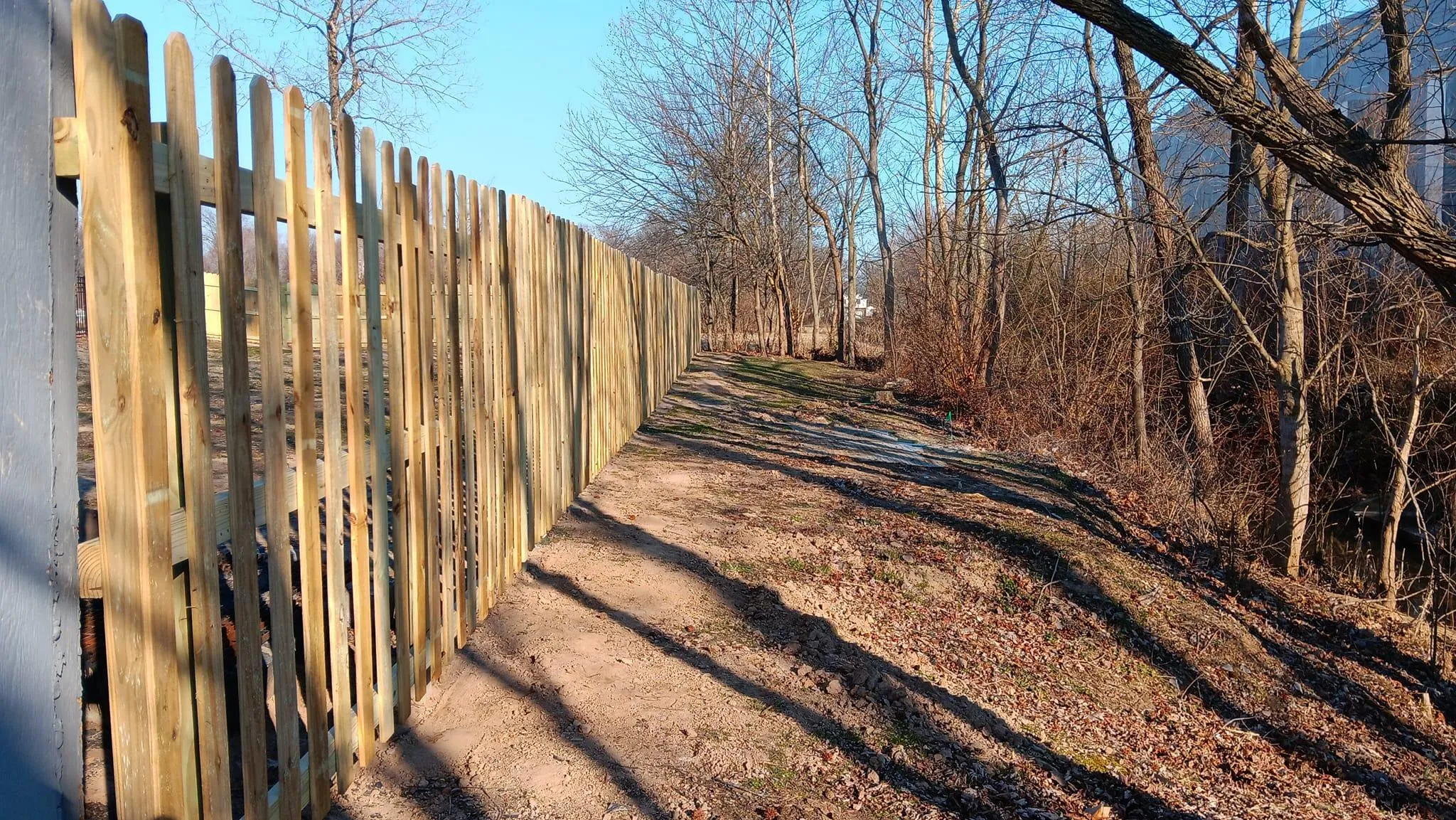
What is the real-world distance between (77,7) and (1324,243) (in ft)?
31.2

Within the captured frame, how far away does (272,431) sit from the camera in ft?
7.77

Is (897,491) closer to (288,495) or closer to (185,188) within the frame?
(288,495)

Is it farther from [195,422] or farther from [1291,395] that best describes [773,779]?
[1291,395]

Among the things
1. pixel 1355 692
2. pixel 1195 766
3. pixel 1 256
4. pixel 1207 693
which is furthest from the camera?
pixel 1355 692

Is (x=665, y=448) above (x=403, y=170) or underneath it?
underneath

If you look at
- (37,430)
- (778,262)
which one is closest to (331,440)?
(37,430)

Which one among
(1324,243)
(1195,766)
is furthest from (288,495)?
(1324,243)

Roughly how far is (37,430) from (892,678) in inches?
144

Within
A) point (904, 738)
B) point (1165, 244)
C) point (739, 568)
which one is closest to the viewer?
point (904, 738)

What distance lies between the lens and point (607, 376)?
8.32 metres

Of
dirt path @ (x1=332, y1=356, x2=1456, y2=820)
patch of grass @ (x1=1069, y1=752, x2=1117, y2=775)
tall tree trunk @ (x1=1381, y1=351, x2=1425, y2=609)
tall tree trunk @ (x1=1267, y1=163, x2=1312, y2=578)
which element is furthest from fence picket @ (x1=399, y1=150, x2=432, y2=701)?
tall tree trunk @ (x1=1267, y1=163, x2=1312, y2=578)

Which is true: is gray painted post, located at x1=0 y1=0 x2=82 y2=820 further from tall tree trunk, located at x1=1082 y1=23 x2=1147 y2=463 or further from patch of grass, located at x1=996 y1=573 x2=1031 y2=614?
tall tree trunk, located at x1=1082 y1=23 x2=1147 y2=463

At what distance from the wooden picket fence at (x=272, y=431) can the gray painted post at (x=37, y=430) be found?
0.17 feet

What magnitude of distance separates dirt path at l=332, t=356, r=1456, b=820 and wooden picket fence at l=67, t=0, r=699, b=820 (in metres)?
0.39
